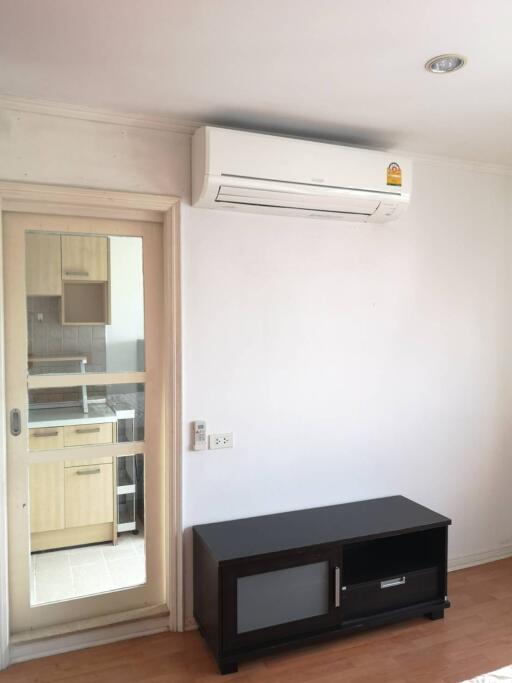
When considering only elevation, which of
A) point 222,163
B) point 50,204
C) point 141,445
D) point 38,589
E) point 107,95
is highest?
point 107,95

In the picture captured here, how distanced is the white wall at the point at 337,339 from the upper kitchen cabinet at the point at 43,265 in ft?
0.98

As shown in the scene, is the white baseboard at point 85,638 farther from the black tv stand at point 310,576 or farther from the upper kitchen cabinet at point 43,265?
the upper kitchen cabinet at point 43,265

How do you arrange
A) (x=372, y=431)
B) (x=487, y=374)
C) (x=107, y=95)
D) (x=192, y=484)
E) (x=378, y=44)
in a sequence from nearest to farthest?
1. (x=378, y=44)
2. (x=107, y=95)
3. (x=192, y=484)
4. (x=372, y=431)
5. (x=487, y=374)

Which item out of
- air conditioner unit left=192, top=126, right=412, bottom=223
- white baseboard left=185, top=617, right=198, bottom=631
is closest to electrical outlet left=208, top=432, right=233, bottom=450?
white baseboard left=185, top=617, right=198, bottom=631

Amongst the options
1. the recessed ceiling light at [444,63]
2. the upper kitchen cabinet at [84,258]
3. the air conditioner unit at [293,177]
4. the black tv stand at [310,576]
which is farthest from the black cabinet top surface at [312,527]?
the recessed ceiling light at [444,63]

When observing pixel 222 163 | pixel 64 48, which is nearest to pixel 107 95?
pixel 64 48

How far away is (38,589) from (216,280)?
5.65 ft

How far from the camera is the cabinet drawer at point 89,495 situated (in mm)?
2664

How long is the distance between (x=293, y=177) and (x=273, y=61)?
0.64m

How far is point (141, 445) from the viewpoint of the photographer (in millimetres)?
2793

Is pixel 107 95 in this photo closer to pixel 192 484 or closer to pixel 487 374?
pixel 192 484

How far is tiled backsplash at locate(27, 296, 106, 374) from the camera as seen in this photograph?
258 cm

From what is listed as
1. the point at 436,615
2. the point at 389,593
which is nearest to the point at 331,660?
the point at 389,593

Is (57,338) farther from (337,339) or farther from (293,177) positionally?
(337,339)
